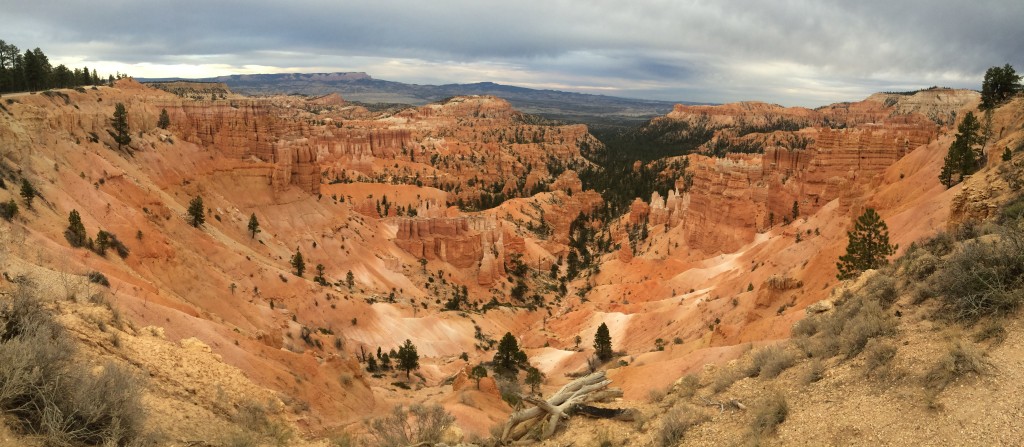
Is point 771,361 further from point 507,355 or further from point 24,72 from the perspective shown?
point 24,72

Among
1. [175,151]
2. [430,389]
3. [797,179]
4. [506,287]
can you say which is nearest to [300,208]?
[175,151]

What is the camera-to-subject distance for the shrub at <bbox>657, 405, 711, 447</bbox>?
10.1 metres

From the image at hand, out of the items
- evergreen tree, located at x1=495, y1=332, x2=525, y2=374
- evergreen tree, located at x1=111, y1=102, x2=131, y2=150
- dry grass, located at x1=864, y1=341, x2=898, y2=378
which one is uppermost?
evergreen tree, located at x1=111, y1=102, x2=131, y2=150

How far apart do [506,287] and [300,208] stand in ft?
65.9

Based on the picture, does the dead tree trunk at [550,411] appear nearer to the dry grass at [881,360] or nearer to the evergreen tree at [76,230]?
the dry grass at [881,360]

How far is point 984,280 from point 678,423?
5354 millimetres

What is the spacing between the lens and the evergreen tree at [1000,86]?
3077 cm

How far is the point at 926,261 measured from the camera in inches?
473

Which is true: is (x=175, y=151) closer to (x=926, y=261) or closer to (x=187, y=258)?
(x=187, y=258)

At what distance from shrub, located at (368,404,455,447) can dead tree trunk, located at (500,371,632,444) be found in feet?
5.14

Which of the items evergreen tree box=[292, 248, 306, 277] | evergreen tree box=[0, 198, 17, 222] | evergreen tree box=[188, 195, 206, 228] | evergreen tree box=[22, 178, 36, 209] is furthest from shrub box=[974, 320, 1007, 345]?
evergreen tree box=[188, 195, 206, 228]

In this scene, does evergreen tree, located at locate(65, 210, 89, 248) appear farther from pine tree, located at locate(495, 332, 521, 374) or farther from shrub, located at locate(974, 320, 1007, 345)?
shrub, located at locate(974, 320, 1007, 345)

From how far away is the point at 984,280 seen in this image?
29.9 feet

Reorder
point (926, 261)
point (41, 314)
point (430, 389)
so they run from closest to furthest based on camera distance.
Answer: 1. point (41, 314)
2. point (926, 261)
3. point (430, 389)
